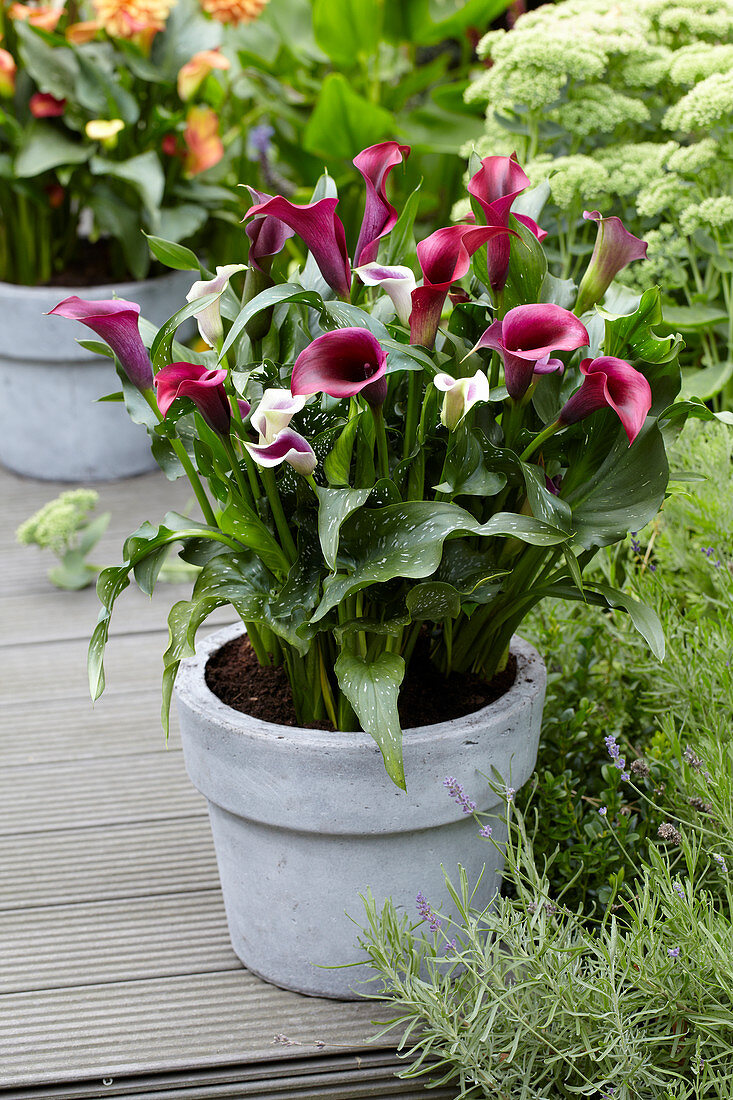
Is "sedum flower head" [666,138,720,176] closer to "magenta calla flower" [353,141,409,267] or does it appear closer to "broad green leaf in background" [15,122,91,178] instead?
"magenta calla flower" [353,141,409,267]

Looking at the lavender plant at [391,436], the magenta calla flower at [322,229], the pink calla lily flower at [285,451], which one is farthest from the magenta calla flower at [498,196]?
the pink calla lily flower at [285,451]

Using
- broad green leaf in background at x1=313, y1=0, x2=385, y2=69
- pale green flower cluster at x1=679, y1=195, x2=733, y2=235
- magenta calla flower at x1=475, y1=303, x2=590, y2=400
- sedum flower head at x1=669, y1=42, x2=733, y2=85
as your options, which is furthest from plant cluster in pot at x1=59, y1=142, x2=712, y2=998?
broad green leaf in background at x1=313, y1=0, x2=385, y2=69

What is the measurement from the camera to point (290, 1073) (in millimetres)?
952

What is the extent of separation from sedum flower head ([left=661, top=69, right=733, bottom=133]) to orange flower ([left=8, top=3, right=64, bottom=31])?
4.74ft

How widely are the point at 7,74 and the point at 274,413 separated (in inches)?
77.4

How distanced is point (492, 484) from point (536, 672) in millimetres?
255

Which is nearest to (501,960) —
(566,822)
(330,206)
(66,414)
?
(566,822)

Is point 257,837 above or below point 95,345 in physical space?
below

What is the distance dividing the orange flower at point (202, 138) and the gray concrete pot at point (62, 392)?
0.86 ft

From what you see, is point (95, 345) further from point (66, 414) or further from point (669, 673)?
point (66, 414)

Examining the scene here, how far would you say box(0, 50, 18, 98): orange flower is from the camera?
2289mm

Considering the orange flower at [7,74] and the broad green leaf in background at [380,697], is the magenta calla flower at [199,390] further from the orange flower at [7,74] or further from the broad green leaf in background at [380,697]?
the orange flower at [7,74]

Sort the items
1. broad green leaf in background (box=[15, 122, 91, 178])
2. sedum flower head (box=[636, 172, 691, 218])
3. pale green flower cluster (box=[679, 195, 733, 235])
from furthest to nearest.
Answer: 1. broad green leaf in background (box=[15, 122, 91, 178])
2. sedum flower head (box=[636, 172, 691, 218])
3. pale green flower cluster (box=[679, 195, 733, 235])

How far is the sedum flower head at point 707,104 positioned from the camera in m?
1.48
